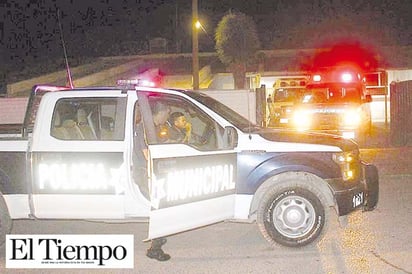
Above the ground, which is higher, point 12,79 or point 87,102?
point 12,79

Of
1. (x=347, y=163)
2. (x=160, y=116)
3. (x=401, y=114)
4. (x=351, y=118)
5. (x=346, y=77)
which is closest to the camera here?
(x=347, y=163)

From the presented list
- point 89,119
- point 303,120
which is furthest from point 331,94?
point 89,119

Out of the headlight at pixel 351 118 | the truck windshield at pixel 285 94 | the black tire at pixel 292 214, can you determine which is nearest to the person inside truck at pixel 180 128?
the black tire at pixel 292 214

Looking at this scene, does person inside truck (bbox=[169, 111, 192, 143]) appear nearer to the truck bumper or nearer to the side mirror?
the side mirror

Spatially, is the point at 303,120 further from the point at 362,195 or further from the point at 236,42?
the point at 236,42

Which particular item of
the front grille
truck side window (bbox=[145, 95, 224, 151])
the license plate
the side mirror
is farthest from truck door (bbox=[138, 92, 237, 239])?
the front grille

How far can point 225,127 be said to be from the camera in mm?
7117

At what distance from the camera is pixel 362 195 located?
762 centimetres

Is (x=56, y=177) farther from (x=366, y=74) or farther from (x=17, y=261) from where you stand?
(x=366, y=74)

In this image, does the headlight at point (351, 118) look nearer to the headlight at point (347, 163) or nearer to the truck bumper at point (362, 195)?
the truck bumper at point (362, 195)

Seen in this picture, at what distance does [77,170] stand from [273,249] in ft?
7.49

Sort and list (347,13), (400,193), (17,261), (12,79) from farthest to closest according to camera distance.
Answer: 1. (347,13)
2. (12,79)
3. (400,193)
4. (17,261)

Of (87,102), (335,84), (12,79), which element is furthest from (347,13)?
(87,102)

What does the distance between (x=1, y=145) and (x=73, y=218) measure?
1.10m
